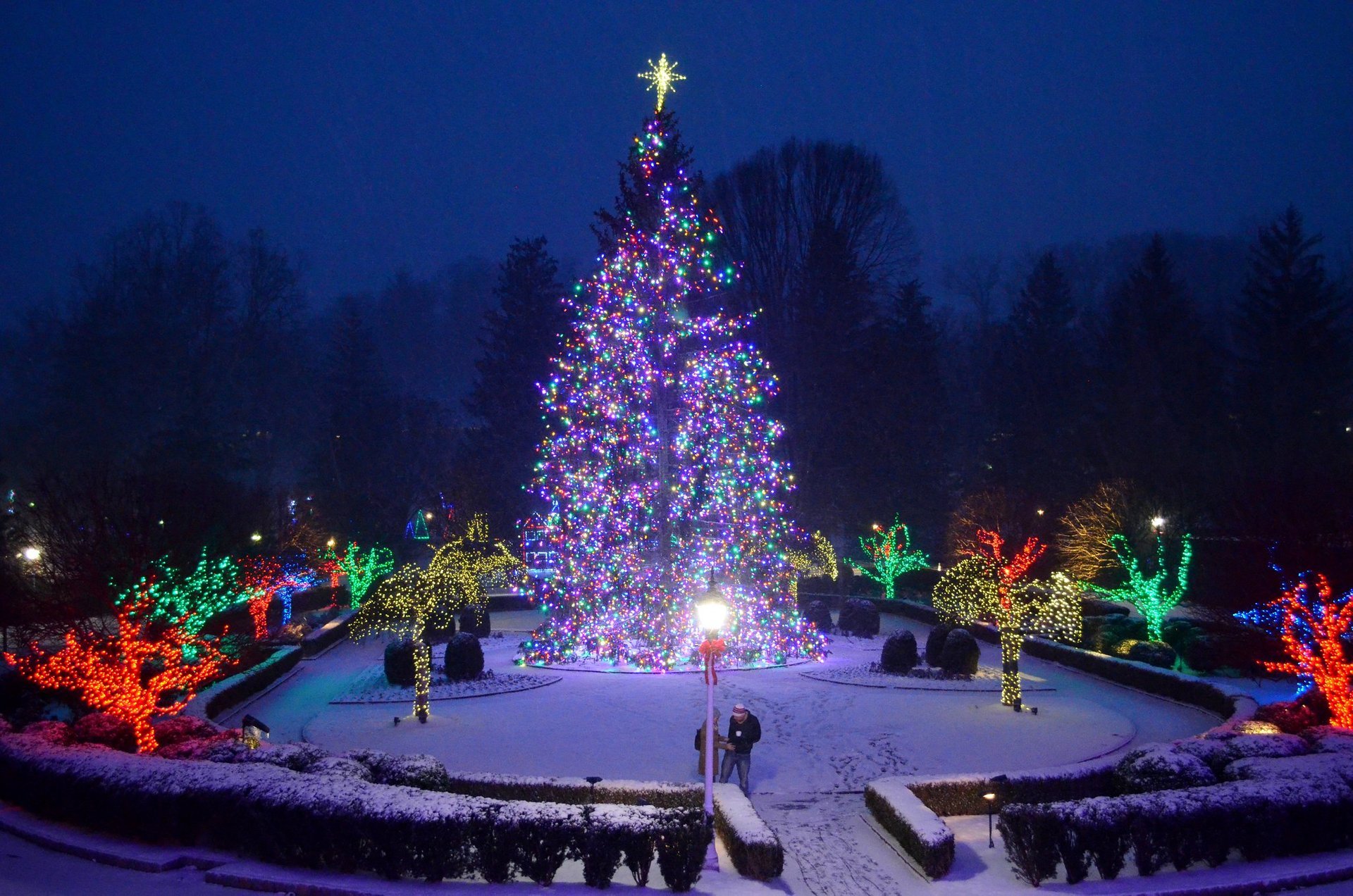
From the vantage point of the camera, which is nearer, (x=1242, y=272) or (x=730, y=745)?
(x=730, y=745)

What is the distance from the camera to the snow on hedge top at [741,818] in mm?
8531

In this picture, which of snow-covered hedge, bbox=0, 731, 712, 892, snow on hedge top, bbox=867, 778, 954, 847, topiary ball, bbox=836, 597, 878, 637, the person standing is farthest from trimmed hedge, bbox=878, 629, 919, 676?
snow-covered hedge, bbox=0, 731, 712, 892

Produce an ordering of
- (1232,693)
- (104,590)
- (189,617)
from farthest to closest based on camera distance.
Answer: (1232,693) < (189,617) < (104,590)

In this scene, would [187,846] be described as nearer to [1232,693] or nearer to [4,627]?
[4,627]

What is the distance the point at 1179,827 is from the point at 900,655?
12.5 metres

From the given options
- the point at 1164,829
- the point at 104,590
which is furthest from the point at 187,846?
the point at 1164,829

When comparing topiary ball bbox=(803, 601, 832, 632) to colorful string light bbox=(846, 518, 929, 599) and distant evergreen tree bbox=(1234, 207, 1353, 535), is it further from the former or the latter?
distant evergreen tree bbox=(1234, 207, 1353, 535)

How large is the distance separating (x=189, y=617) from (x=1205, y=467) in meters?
33.8

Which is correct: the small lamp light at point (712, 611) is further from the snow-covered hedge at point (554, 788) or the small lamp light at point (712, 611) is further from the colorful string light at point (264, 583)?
the colorful string light at point (264, 583)

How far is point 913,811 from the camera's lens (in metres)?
9.49

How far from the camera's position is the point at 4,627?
19.2 m

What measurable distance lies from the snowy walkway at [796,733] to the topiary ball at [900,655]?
197 cm

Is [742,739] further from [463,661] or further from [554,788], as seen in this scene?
[463,661]

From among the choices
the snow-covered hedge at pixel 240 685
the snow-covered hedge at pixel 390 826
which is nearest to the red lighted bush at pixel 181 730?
the snow-covered hedge at pixel 240 685
